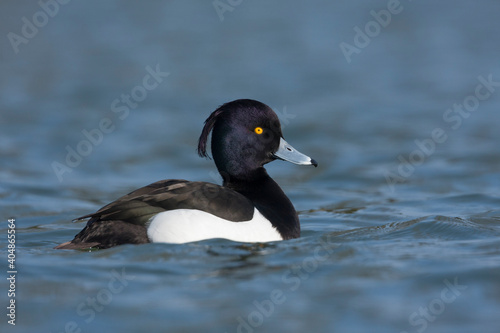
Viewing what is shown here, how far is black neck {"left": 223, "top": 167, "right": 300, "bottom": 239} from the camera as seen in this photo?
7.12 m

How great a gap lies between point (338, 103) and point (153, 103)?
2.86m

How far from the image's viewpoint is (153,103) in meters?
14.0

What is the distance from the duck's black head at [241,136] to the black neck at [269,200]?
2.3 inches

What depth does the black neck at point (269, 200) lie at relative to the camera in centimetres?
712

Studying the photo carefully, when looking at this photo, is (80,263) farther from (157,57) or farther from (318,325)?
(157,57)

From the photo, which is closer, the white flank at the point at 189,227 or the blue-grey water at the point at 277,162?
the blue-grey water at the point at 277,162

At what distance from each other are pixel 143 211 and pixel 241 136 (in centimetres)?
115

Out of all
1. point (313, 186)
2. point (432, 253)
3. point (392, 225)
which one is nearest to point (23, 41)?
point (313, 186)

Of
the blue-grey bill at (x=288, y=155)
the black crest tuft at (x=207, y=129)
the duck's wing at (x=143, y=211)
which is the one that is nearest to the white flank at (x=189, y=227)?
the duck's wing at (x=143, y=211)

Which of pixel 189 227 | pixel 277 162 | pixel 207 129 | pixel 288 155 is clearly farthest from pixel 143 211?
pixel 277 162

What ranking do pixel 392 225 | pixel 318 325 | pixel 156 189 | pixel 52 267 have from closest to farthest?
pixel 318 325 → pixel 52 267 → pixel 156 189 → pixel 392 225

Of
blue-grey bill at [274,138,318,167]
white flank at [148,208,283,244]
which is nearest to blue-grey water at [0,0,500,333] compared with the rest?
white flank at [148,208,283,244]

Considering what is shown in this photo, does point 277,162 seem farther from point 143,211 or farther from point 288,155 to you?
point 143,211

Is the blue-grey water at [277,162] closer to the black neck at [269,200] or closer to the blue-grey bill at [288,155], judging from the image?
the black neck at [269,200]
